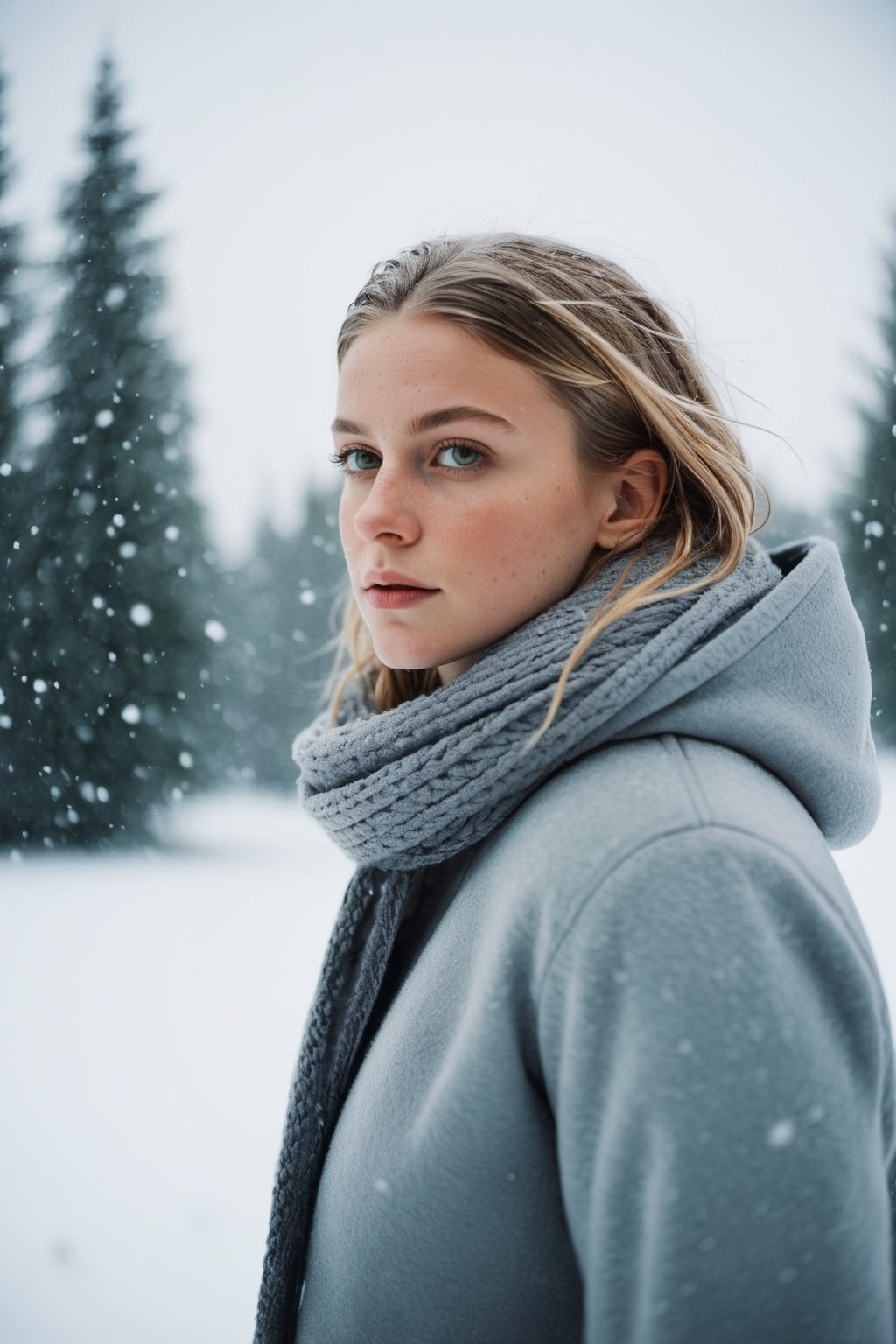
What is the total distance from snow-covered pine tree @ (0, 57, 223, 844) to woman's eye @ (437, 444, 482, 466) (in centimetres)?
152

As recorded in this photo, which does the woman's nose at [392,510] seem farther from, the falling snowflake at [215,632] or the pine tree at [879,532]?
the falling snowflake at [215,632]

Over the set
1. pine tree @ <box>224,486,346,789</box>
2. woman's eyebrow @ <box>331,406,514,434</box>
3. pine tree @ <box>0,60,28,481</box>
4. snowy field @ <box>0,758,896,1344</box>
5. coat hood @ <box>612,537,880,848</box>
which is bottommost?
snowy field @ <box>0,758,896,1344</box>

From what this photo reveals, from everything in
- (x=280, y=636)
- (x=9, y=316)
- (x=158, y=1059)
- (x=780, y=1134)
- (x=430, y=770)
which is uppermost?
(x=9, y=316)

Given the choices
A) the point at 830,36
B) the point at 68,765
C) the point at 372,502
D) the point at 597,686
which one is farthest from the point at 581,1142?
the point at 830,36

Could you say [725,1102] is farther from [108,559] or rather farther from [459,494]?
[108,559]

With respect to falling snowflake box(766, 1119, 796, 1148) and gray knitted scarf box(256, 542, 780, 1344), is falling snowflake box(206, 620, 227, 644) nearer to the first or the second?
gray knitted scarf box(256, 542, 780, 1344)

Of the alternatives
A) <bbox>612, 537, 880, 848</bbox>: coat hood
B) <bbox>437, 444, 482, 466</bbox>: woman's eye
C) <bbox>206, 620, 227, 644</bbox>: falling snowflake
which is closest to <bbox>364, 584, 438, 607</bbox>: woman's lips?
<bbox>437, 444, 482, 466</bbox>: woman's eye

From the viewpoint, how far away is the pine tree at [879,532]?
1.62 m

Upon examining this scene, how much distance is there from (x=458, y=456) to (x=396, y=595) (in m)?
0.13

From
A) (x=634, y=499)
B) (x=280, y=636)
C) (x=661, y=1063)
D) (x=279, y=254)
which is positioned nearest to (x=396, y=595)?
(x=634, y=499)

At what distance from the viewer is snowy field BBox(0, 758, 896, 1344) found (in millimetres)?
1607

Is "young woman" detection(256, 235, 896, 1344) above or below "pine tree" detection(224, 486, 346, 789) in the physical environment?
above

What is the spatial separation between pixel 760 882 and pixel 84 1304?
183cm

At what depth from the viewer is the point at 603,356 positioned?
2.26ft
